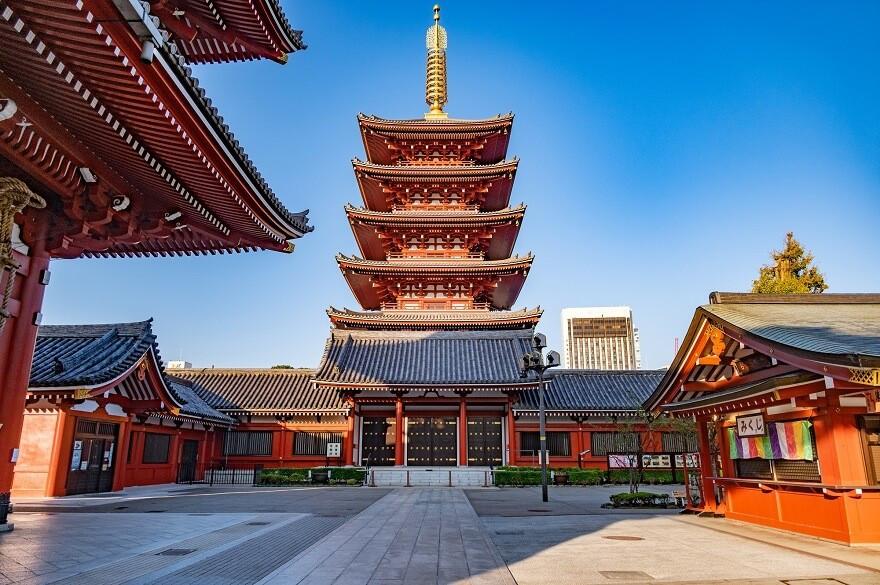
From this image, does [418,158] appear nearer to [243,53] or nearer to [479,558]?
[243,53]

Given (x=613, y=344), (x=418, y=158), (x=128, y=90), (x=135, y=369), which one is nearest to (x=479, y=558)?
(x=128, y=90)

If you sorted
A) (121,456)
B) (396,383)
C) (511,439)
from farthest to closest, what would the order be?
1. (511,439)
2. (396,383)
3. (121,456)

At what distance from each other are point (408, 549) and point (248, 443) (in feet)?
82.2

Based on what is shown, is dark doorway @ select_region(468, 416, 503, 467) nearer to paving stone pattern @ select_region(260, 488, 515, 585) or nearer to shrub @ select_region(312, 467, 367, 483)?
shrub @ select_region(312, 467, 367, 483)

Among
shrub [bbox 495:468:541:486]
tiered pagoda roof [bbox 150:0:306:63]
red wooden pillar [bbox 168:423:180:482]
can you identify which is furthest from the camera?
shrub [bbox 495:468:541:486]

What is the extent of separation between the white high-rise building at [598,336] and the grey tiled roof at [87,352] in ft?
476

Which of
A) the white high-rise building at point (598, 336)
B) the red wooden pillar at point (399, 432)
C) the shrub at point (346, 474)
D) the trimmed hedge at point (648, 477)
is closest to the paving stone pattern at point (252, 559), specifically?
the shrub at point (346, 474)

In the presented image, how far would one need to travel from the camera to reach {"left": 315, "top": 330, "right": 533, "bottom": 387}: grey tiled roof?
27250mm

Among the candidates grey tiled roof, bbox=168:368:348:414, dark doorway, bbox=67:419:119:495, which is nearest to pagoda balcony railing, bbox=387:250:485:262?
grey tiled roof, bbox=168:368:348:414

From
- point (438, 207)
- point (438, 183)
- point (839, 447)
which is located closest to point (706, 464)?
point (839, 447)

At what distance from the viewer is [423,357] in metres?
30.2

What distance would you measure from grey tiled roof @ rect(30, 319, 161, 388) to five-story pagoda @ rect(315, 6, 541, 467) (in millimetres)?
9082

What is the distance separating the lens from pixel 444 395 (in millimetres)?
28141

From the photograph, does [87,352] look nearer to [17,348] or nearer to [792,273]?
[17,348]
